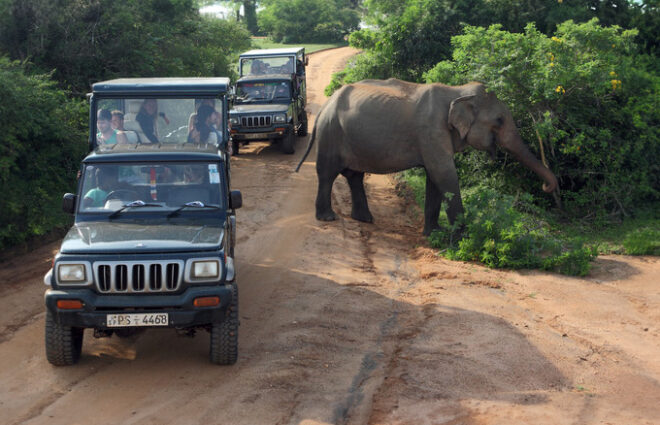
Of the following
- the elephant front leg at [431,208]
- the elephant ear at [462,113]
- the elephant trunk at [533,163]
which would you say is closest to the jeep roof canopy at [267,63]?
the elephant front leg at [431,208]

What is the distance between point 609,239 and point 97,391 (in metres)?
8.97

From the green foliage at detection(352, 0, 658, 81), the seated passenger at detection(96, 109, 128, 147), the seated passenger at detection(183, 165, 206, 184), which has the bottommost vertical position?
the seated passenger at detection(183, 165, 206, 184)

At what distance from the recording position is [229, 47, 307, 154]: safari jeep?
18484mm

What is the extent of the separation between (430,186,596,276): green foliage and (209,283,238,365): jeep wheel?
4.99 m

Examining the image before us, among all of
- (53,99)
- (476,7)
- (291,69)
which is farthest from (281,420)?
(291,69)

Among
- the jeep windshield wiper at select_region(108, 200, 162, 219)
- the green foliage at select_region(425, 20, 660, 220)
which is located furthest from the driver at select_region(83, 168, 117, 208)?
the green foliage at select_region(425, 20, 660, 220)

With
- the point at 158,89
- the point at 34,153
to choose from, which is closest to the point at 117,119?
the point at 158,89

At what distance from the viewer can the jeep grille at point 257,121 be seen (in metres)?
18.4

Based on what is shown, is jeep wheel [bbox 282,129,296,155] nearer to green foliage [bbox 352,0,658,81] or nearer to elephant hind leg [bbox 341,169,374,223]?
green foliage [bbox 352,0,658,81]

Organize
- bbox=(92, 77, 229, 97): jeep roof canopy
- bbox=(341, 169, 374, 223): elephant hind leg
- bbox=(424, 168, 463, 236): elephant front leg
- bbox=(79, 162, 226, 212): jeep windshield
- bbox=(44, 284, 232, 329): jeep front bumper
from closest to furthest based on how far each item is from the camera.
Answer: bbox=(44, 284, 232, 329): jeep front bumper
bbox=(79, 162, 226, 212): jeep windshield
bbox=(92, 77, 229, 97): jeep roof canopy
bbox=(424, 168, 463, 236): elephant front leg
bbox=(341, 169, 374, 223): elephant hind leg

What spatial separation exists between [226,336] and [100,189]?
85.5 inches

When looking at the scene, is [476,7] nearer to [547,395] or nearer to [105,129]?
[105,129]

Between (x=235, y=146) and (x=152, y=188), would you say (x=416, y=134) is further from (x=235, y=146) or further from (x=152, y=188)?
(x=235, y=146)

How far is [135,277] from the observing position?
21.1 ft
